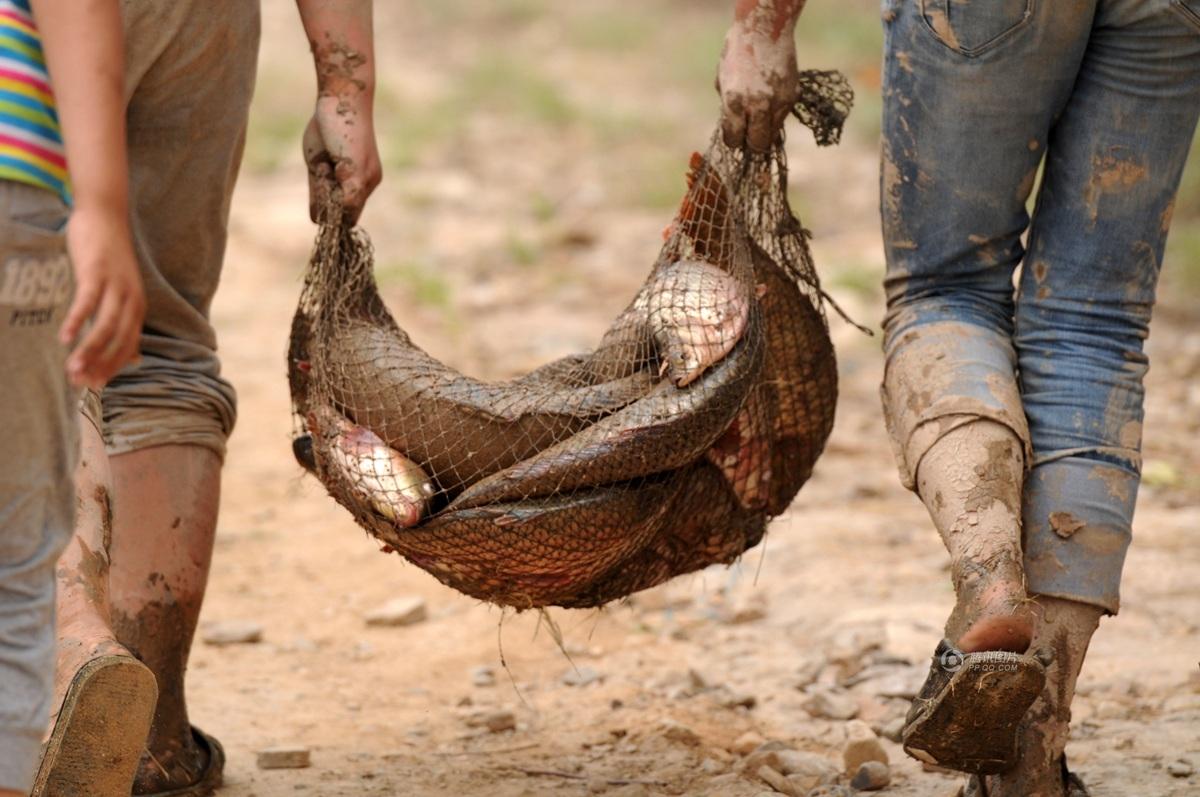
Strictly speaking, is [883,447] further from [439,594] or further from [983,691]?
[983,691]

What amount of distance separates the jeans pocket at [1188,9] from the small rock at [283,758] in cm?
200

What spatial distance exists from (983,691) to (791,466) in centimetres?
76

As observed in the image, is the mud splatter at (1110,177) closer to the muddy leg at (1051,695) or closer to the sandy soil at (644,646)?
the muddy leg at (1051,695)

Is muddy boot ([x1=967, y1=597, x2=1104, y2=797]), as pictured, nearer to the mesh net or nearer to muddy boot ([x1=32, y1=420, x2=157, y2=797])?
the mesh net

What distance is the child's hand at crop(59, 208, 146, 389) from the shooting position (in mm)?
1542

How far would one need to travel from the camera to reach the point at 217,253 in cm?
275

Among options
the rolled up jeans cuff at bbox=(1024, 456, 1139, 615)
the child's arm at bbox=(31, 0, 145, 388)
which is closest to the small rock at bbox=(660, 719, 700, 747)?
the rolled up jeans cuff at bbox=(1024, 456, 1139, 615)

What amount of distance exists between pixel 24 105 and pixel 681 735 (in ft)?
6.11

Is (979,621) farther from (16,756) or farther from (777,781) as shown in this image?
(16,756)

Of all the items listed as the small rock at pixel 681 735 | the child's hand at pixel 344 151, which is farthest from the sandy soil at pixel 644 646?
the child's hand at pixel 344 151

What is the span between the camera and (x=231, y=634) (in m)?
3.77

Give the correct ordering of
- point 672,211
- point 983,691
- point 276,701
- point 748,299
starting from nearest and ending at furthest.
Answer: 1. point 983,691
2. point 748,299
3. point 276,701
4. point 672,211

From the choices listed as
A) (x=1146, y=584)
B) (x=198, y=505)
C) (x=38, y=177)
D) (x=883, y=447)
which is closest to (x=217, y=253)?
(x=198, y=505)

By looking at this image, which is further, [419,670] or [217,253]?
[419,670]
